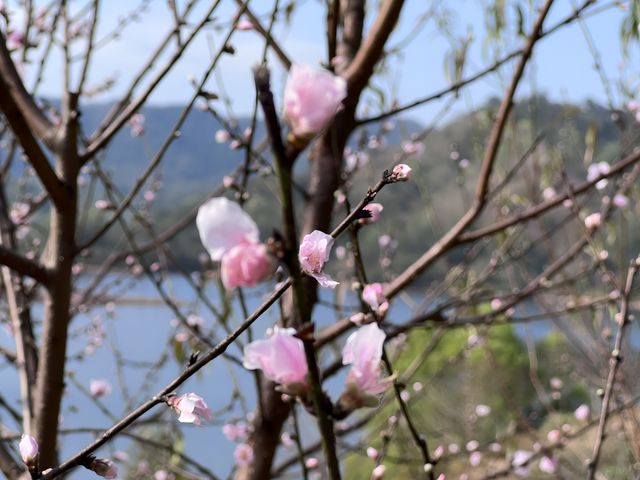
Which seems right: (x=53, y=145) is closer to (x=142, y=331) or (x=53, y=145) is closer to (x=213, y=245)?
(x=213, y=245)

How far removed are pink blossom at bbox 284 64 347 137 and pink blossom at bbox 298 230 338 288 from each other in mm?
80

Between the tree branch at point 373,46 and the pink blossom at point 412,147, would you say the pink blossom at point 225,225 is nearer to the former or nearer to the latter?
the tree branch at point 373,46

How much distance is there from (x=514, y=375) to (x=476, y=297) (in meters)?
7.62

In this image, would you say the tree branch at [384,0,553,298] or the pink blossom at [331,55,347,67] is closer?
the tree branch at [384,0,553,298]

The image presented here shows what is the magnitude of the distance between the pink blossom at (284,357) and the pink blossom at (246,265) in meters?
0.04

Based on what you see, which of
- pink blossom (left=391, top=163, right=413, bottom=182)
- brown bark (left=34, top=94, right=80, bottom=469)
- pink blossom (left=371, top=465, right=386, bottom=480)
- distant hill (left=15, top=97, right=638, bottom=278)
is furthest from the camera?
distant hill (left=15, top=97, right=638, bottom=278)

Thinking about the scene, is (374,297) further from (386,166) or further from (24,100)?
(386,166)

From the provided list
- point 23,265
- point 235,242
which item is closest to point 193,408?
point 235,242

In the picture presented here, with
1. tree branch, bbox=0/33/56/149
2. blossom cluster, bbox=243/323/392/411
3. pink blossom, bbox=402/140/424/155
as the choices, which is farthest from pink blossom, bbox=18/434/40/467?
pink blossom, bbox=402/140/424/155

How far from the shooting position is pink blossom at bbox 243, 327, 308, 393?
26 centimetres

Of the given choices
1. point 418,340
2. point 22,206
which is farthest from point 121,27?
point 418,340

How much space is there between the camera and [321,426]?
24 cm

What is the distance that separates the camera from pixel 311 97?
24 centimetres

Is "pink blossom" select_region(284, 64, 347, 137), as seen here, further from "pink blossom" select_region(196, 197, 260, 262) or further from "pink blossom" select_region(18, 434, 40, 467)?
"pink blossom" select_region(18, 434, 40, 467)
